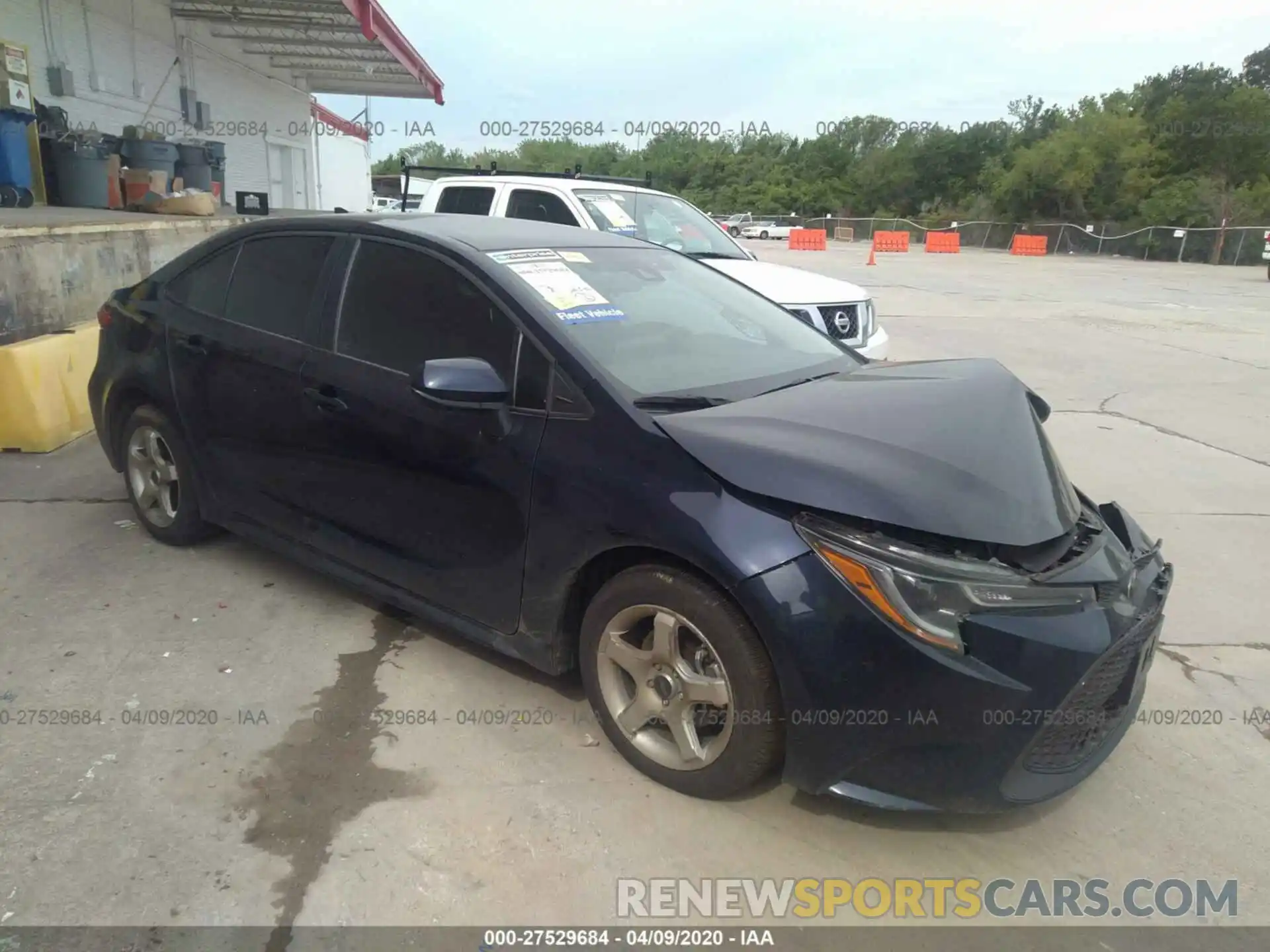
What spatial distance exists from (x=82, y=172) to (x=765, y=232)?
4957 centimetres

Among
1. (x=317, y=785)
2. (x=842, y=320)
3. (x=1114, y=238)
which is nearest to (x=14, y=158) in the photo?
(x=842, y=320)

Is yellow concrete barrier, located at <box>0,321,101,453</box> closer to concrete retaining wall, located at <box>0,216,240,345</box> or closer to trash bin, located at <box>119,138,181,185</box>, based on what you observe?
concrete retaining wall, located at <box>0,216,240,345</box>

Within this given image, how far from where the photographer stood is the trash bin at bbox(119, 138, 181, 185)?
12352 mm

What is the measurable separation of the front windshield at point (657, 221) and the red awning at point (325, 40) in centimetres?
916

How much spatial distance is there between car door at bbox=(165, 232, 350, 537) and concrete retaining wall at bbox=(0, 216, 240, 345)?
3351mm

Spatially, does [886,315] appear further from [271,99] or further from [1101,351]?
[271,99]

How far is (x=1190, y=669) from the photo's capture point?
11.8ft

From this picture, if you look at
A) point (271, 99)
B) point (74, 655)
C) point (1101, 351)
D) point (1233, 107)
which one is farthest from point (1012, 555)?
point (1233, 107)

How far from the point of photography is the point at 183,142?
46.0ft

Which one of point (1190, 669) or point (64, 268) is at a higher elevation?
point (64, 268)

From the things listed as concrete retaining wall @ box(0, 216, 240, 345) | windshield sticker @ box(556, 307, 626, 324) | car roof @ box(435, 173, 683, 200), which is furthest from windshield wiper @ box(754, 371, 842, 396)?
concrete retaining wall @ box(0, 216, 240, 345)

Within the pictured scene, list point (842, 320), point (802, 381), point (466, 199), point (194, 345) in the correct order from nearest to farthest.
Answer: point (802, 381) < point (194, 345) < point (842, 320) < point (466, 199)

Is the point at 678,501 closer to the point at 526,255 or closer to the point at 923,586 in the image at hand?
the point at 923,586

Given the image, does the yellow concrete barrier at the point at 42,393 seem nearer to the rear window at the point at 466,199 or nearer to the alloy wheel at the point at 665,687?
the rear window at the point at 466,199
